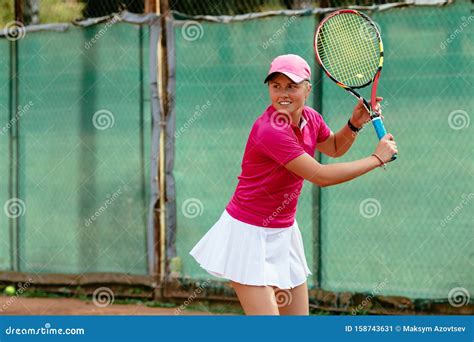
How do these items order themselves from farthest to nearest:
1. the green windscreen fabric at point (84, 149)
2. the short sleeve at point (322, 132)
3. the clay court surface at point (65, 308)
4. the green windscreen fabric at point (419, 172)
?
the green windscreen fabric at point (84, 149)
the clay court surface at point (65, 308)
the green windscreen fabric at point (419, 172)
the short sleeve at point (322, 132)

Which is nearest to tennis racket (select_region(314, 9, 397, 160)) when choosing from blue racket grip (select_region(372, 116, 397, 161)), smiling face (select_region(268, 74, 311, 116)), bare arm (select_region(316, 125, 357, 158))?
Result: bare arm (select_region(316, 125, 357, 158))

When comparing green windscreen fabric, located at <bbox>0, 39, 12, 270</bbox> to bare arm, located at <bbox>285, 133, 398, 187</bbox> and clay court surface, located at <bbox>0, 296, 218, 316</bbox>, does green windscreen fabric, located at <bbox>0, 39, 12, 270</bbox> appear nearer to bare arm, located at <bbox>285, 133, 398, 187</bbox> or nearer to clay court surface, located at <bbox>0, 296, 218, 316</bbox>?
clay court surface, located at <bbox>0, 296, 218, 316</bbox>

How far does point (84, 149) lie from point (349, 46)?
2.97 m

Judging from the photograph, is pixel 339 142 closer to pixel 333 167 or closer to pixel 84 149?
pixel 333 167

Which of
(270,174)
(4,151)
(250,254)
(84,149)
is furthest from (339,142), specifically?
(4,151)

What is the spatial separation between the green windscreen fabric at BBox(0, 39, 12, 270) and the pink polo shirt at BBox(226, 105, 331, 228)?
3673 mm

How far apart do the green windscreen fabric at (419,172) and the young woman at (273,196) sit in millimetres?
2036

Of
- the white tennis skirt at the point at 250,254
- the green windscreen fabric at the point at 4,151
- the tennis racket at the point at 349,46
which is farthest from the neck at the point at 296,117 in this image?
the green windscreen fabric at the point at 4,151

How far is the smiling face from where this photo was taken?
3.81 m

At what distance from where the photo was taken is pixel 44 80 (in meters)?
7.01

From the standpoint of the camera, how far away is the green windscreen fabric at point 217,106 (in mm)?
6254

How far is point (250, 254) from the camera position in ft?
12.6

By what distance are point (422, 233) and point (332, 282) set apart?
0.71 m

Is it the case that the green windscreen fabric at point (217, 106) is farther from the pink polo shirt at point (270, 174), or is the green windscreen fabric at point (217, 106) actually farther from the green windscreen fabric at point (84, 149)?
the pink polo shirt at point (270, 174)
